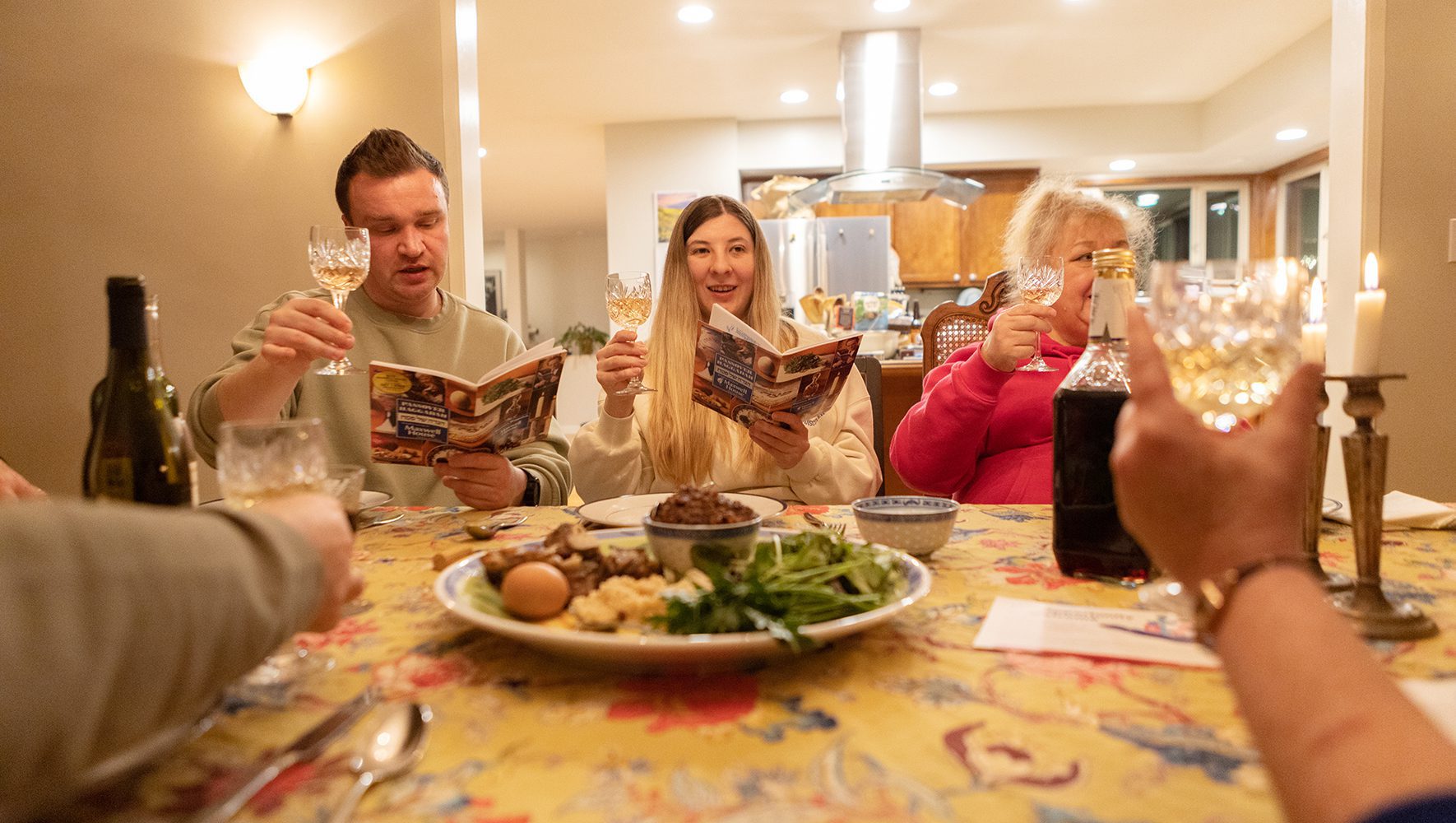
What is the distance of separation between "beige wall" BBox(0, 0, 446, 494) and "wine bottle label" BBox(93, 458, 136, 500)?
2279 mm

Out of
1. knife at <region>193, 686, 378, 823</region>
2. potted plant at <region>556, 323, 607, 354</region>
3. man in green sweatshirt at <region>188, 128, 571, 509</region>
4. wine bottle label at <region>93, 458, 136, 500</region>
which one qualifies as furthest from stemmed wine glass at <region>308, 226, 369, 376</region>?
potted plant at <region>556, 323, 607, 354</region>

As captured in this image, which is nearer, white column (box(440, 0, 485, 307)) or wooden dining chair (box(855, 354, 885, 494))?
wooden dining chair (box(855, 354, 885, 494))

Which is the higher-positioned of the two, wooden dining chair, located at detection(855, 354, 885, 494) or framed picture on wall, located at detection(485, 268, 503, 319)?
framed picture on wall, located at detection(485, 268, 503, 319)

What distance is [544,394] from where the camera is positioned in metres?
1.43

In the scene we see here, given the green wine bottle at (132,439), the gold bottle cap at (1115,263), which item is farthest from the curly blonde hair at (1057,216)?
the green wine bottle at (132,439)

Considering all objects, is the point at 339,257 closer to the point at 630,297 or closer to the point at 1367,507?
the point at 630,297

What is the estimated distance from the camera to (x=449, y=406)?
1298 millimetres

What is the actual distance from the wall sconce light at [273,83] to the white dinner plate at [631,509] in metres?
2.28

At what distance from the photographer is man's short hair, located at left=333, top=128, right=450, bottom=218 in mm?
1848

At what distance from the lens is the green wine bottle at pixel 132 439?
0.94 metres

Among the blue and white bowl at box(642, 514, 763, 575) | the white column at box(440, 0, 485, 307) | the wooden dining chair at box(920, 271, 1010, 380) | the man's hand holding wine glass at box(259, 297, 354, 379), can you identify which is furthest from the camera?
the white column at box(440, 0, 485, 307)

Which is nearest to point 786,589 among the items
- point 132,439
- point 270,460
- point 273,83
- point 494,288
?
point 270,460

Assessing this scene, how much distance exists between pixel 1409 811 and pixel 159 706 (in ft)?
1.84

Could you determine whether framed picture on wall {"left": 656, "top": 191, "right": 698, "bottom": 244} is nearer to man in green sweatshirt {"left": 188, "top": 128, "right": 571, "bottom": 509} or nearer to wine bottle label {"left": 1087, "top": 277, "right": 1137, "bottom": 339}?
man in green sweatshirt {"left": 188, "top": 128, "right": 571, "bottom": 509}
